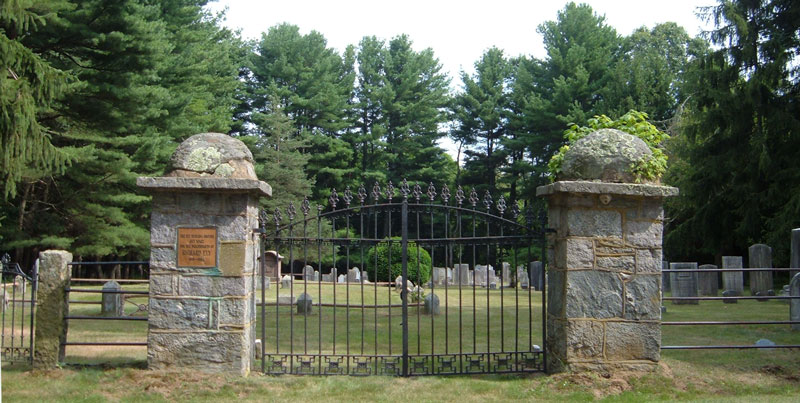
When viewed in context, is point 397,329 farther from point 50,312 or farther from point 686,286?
point 686,286

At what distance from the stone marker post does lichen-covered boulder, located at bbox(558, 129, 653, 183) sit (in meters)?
10.4

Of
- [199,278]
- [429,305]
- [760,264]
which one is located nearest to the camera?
[199,278]

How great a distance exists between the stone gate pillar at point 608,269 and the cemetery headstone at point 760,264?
10189 millimetres

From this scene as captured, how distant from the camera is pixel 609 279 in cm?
571

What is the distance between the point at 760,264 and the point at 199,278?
1322 cm

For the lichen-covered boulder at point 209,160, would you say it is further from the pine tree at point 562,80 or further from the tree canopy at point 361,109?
the pine tree at point 562,80

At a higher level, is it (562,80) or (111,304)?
(562,80)

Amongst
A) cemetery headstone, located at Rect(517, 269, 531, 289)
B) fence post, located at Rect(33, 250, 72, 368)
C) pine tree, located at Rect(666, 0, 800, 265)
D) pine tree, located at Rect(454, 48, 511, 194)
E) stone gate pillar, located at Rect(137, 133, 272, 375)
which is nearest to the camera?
stone gate pillar, located at Rect(137, 133, 272, 375)

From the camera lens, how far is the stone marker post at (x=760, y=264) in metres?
14.3

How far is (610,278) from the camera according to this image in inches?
225

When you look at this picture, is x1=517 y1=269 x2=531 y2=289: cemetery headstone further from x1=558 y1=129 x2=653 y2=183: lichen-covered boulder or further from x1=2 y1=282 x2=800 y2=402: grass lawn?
x1=558 y1=129 x2=653 y2=183: lichen-covered boulder

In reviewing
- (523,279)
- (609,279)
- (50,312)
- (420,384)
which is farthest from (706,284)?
(50,312)

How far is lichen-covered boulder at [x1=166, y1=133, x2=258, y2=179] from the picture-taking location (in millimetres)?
5742

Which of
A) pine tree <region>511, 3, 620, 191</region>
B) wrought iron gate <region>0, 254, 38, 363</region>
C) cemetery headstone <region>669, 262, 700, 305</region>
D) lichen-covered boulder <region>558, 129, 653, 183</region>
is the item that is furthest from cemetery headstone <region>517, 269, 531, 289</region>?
lichen-covered boulder <region>558, 129, 653, 183</region>
